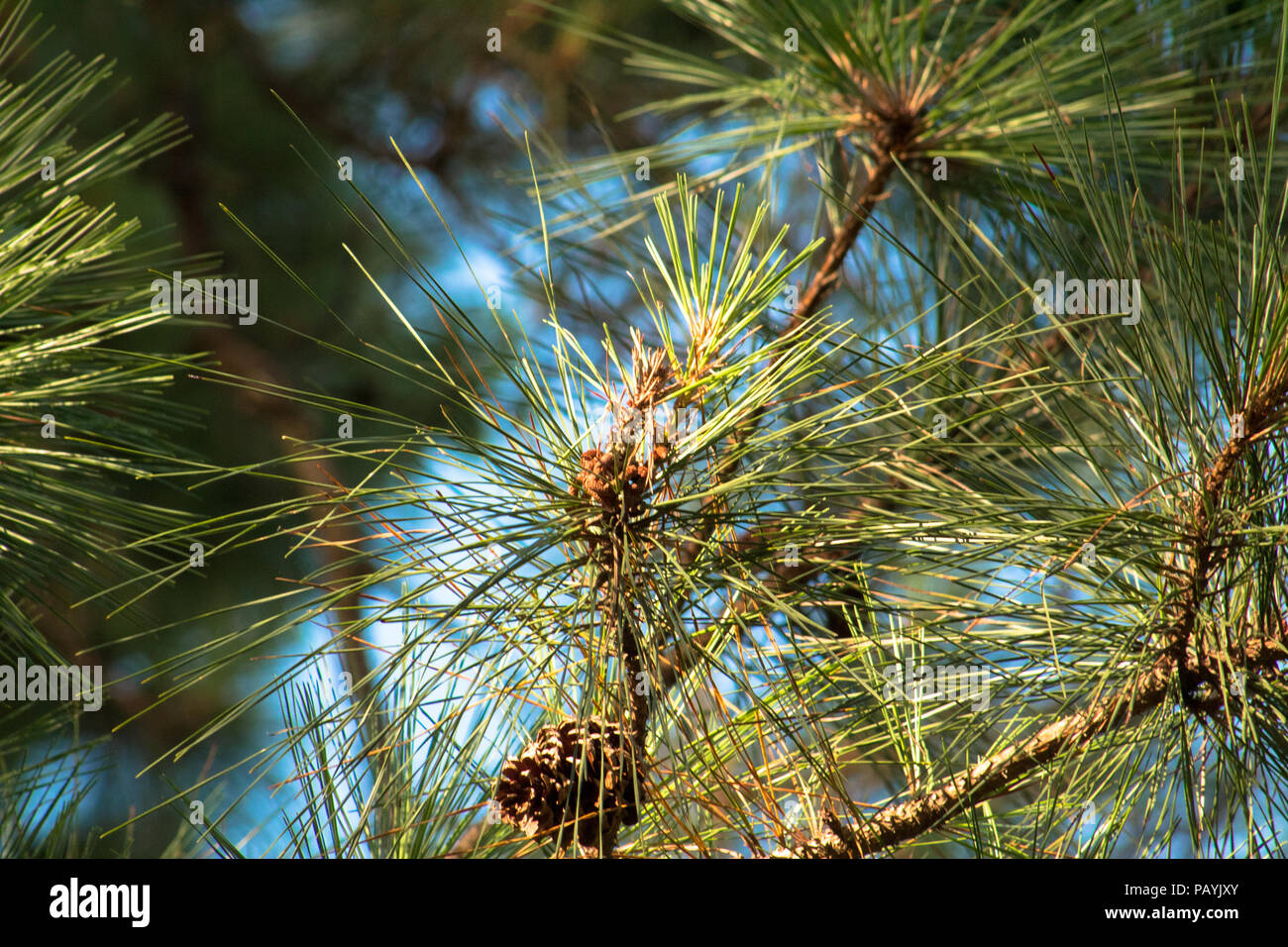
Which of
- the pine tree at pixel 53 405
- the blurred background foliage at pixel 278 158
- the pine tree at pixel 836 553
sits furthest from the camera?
the blurred background foliage at pixel 278 158

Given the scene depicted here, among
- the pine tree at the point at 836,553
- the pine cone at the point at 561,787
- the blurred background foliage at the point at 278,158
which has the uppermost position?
the blurred background foliage at the point at 278,158

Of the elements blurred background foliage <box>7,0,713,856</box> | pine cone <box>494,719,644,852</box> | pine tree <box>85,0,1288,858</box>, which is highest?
blurred background foliage <box>7,0,713,856</box>

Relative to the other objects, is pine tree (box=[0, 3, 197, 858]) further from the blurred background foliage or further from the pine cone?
the blurred background foliage

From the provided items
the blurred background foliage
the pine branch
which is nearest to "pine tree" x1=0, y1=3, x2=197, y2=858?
the pine branch

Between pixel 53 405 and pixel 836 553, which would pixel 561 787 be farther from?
pixel 53 405

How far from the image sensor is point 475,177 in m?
2.18

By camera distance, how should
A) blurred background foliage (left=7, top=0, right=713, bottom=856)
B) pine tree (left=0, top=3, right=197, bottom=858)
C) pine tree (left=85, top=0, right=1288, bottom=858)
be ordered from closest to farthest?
pine tree (left=85, top=0, right=1288, bottom=858) → pine tree (left=0, top=3, right=197, bottom=858) → blurred background foliage (left=7, top=0, right=713, bottom=856)

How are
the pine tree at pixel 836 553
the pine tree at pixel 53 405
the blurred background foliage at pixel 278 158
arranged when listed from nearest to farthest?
1. the pine tree at pixel 836 553
2. the pine tree at pixel 53 405
3. the blurred background foliage at pixel 278 158

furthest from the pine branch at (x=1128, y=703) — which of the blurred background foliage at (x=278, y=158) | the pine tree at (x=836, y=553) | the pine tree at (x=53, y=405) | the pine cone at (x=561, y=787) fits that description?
the blurred background foliage at (x=278, y=158)

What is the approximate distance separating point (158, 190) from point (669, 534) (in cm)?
144

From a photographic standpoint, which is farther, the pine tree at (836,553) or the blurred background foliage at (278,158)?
the blurred background foliage at (278,158)

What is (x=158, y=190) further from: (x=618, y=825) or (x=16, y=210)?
(x=618, y=825)

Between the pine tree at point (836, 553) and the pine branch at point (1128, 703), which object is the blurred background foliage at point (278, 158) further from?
Result: the pine branch at point (1128, 703)
